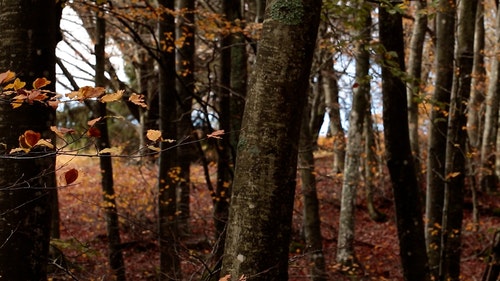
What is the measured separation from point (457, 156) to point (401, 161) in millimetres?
2067

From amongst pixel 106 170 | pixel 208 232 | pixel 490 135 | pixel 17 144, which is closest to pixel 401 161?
pixel 17 144

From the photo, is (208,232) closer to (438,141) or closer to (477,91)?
(438,141)

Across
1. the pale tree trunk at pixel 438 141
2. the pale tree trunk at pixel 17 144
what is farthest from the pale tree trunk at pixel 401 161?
the pale tree trunk at pixel 17 144

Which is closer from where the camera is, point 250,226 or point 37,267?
point 250,226

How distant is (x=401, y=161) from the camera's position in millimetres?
5211

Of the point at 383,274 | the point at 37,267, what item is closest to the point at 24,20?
the point at 37,267

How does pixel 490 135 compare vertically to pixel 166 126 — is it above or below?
below

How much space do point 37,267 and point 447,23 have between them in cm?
698

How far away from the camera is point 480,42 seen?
14906 mm

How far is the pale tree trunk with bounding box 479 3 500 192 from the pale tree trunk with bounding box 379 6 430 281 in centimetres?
1030

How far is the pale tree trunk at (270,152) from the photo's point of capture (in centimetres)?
233

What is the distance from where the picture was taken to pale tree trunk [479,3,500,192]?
14.5 m

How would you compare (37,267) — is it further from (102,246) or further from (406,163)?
(102,246)

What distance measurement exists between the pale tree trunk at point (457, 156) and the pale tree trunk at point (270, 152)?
492 cm
